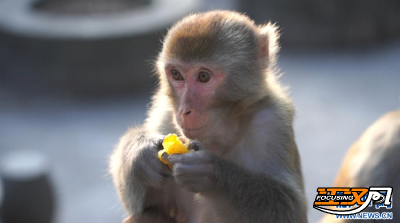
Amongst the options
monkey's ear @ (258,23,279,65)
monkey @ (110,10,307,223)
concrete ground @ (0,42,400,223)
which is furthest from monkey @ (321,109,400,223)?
concrete ground @ (0,42,400,223)

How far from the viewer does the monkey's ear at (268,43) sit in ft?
13.3

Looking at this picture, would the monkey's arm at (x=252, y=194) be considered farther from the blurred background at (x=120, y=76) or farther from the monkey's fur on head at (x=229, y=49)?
the blurred background at (x=120, y=76)

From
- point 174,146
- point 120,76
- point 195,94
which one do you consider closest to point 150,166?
point 174,146

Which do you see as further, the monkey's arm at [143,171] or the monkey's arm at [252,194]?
the monkey's arm at [143,171]

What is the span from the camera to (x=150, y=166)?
3797 millimetres

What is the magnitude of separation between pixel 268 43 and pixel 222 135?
74cm

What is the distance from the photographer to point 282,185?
12.2 feet

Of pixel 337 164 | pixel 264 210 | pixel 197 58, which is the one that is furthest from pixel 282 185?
pixel 337 164

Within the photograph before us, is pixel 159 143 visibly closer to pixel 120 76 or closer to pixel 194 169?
pixel 194 169

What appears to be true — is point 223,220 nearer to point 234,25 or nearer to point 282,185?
point 282,185

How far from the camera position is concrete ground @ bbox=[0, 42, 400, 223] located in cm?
883

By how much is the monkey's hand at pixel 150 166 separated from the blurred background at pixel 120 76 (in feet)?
15.0

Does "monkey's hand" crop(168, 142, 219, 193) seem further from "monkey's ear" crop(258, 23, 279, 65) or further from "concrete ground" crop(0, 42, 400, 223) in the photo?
"concrete ground" crop(0, 42, 400, 223)

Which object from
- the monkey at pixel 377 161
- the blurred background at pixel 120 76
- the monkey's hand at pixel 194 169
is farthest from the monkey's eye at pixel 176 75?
the blurred background at pixel 120 76
